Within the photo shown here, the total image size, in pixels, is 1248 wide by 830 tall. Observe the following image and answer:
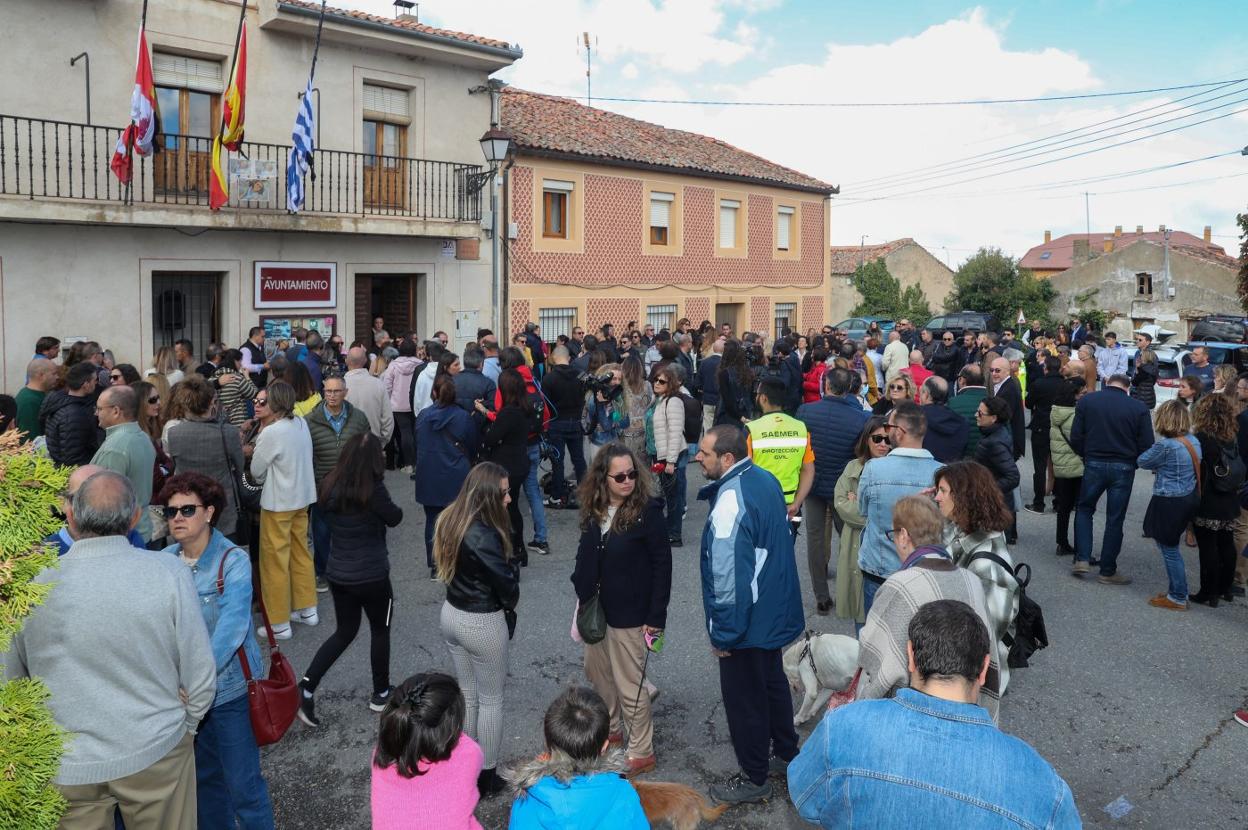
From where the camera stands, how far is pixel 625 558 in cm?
455

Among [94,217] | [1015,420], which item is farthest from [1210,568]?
[94,217]

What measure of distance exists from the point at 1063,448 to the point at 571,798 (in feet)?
23.5

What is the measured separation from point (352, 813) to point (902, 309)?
40.3m

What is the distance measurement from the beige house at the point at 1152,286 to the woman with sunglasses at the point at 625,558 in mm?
45323

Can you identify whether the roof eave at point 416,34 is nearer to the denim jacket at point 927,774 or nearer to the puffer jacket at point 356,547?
the puffer jacket at point 356,547

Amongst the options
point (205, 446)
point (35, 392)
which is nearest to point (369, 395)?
point (35, 392)

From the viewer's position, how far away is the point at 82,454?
6.41 meters

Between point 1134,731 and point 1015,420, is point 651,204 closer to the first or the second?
point 1015,420

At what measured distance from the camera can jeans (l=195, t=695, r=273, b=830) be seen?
3883 millimetres

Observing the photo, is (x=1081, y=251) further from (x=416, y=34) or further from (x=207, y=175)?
(x=207, y=175)

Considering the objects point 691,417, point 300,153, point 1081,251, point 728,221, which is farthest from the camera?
point 1081,251

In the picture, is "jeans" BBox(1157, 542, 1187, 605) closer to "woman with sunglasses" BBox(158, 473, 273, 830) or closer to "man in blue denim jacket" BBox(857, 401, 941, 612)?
"man in blue denim jacket" BBox(857, 401, 941, 612)

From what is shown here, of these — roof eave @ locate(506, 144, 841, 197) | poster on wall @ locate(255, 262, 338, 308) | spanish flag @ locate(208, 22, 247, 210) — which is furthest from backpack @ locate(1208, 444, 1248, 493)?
roof eave @ locate(506, 144, 841, 197)

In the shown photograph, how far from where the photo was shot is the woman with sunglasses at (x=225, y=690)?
12.7 feet
